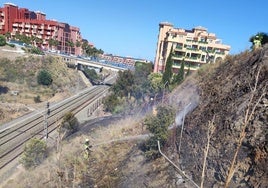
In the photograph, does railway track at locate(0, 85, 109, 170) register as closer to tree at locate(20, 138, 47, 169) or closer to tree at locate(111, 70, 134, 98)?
tree at locate(20, 138, 47, 169)

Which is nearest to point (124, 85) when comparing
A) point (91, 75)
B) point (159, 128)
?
point (159, 128)

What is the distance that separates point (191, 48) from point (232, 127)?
40316mm

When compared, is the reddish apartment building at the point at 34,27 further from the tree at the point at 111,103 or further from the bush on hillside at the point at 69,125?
the bush on hillside at the point at 69,125

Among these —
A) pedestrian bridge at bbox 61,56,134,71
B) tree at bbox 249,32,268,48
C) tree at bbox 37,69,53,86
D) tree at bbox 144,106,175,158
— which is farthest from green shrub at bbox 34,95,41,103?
tree at bbox 249,32,268,48

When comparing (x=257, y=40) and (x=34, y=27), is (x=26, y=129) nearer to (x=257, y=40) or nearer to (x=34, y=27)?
A: (x=257, y=40)

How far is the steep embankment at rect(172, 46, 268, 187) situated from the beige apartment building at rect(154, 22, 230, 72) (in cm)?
3033

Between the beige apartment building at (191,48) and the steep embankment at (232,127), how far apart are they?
99.5 ft

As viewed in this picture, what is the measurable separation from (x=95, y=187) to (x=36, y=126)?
942 inches

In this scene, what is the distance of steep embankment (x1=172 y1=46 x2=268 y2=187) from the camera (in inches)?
440

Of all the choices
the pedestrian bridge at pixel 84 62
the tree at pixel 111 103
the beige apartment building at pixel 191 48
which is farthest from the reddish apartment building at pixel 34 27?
the tree at pixel 111 103

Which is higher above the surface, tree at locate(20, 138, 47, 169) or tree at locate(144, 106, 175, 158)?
tree at locate(144, 106, 175, 158)

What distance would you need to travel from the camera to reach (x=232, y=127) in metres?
13.8

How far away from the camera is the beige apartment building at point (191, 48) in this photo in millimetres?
51625

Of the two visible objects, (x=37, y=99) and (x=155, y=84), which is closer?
(x=155, y=84)
